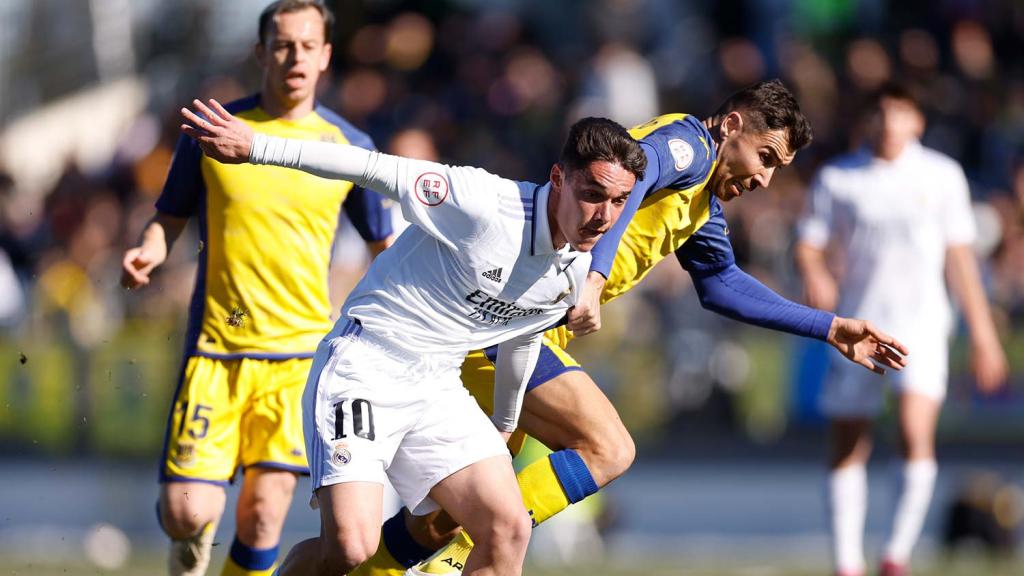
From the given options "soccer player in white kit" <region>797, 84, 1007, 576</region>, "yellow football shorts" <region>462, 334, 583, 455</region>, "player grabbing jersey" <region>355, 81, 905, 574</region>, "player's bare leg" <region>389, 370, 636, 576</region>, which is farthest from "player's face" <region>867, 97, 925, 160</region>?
"player's bare leg" <region>389, 370, 636, 576</region>

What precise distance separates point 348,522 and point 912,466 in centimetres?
464

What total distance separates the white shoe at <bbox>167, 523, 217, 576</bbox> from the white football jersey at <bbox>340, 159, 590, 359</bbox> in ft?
5.23

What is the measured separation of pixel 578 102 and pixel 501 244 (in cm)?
1135

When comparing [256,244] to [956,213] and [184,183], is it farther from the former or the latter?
[956,213]

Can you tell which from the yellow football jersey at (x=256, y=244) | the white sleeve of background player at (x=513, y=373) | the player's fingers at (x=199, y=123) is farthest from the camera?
the yellow football jersey at (x=256, y=244)

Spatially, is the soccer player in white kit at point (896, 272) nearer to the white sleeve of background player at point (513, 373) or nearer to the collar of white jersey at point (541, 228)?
the white sleeve of background player at point (513, 373)

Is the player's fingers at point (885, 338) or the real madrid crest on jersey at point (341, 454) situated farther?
the player's fingers at point (885, 338)

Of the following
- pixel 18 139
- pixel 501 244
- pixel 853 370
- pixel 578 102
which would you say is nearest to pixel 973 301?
pixel 853 370

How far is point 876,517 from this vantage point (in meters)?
13.9

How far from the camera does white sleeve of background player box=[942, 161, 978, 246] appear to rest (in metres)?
9.66

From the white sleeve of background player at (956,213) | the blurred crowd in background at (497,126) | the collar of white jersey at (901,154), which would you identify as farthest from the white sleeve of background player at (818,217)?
the blurred crowd in background at (497,126)

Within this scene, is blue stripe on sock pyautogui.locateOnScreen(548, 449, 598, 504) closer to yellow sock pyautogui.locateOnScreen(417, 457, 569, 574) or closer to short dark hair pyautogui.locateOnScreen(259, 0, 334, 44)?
yellow sock pyautogui.locateOnScreen(417, 457, 569, 574)

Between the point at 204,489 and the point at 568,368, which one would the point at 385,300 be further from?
the point at 204,489

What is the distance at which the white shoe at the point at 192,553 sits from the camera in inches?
273
